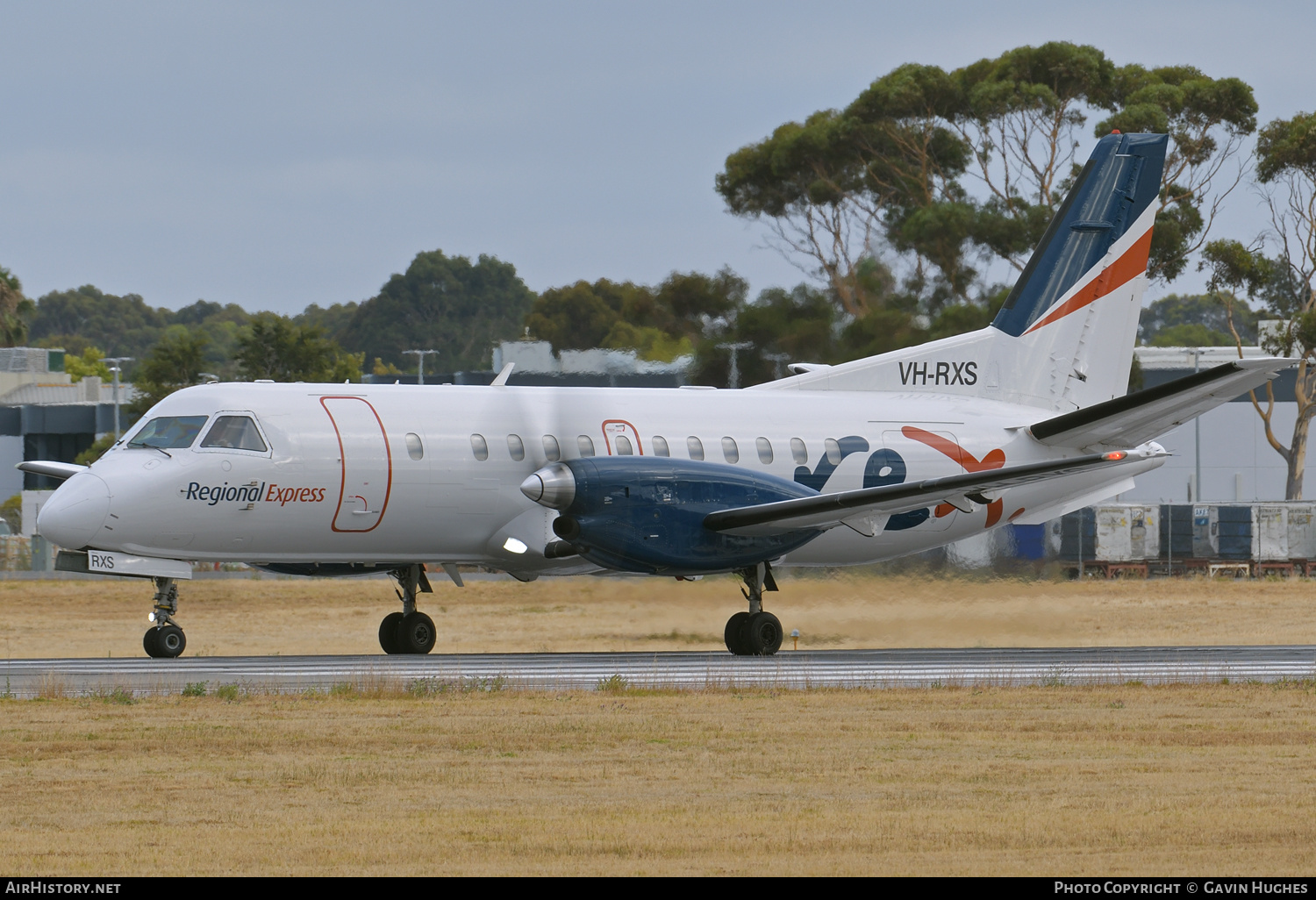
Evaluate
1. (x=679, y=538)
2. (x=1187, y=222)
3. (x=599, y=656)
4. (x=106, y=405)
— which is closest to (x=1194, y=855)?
(x=679, y=538)

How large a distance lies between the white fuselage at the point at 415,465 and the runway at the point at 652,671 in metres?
1.46

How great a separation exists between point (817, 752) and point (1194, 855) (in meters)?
4.19

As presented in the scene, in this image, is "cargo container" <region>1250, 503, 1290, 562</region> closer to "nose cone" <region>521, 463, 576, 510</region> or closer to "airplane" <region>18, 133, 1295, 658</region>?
"airplane" <region>18, 133, 1295, 658</region>

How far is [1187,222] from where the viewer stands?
6338cm

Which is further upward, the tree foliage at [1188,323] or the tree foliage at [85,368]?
the tree foliage at [1188,323]

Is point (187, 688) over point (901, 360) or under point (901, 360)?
under

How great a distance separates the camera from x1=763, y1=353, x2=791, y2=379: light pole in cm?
4297

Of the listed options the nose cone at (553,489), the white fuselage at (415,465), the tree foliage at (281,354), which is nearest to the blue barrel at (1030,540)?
the white fuselage at (415,465)

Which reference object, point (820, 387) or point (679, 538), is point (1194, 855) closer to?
point (679, 538)

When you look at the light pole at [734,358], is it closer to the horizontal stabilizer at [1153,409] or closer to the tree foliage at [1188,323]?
the horizontal stabilizer at [1153,409]

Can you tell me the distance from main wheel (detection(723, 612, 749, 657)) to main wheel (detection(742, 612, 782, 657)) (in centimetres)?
4

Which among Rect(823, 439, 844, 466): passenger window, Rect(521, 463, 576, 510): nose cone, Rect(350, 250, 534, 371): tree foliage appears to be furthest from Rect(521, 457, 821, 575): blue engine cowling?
Rect(350, 250, 534, 371): tree foliage

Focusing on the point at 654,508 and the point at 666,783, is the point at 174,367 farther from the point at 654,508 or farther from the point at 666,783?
the point at 666,783

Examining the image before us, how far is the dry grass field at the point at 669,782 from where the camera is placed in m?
8.98
